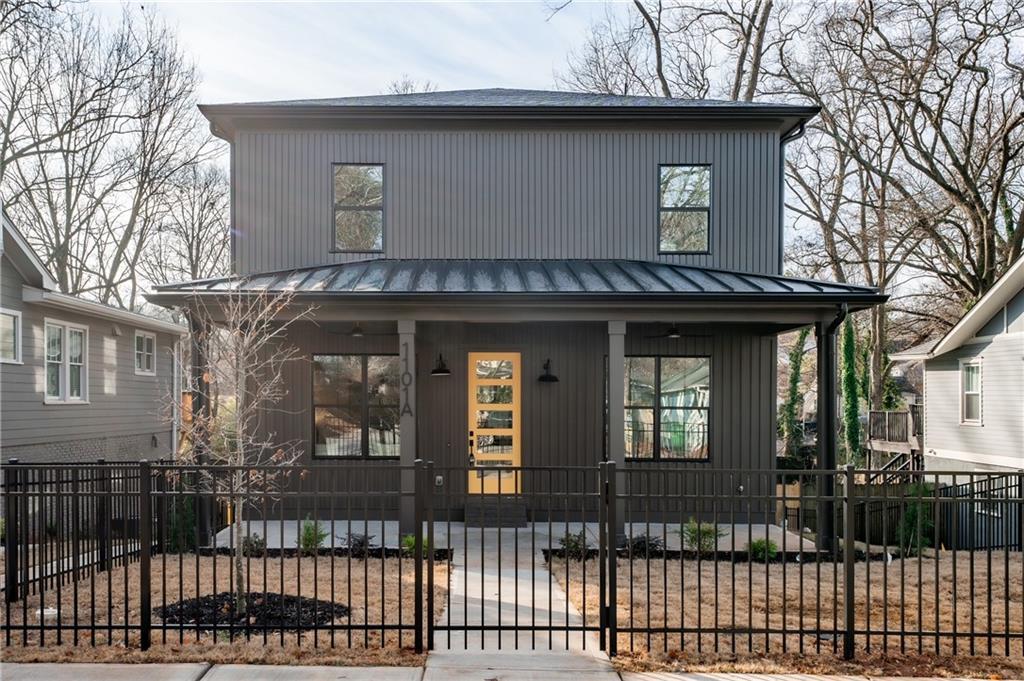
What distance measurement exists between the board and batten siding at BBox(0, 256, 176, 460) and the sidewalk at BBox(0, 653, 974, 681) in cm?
567

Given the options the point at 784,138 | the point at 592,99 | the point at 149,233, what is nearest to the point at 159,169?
the point at 149,233

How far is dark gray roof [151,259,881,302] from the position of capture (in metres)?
9.91

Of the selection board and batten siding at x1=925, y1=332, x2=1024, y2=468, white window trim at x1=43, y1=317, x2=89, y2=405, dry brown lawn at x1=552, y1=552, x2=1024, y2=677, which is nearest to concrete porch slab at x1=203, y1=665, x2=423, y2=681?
dry brown lawn at x1=552, y1=552, x2=1024, y2=677

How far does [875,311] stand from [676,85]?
11.4m

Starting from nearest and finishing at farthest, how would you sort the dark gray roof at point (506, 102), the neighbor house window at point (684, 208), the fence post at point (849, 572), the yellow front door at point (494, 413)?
the fence post at point (849, 572)
the yellow front door at point (494, 413)
the dark gray roof at point (506, 102)
the neighbor house window at point (684, 208)

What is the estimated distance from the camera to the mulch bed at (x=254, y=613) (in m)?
6.09

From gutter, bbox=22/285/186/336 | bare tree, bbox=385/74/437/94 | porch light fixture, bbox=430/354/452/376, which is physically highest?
bare tree, bbox=385/74/437/94

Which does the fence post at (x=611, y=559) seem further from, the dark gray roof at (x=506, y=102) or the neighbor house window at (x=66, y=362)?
the neighbor house window at (x=66, y=362)

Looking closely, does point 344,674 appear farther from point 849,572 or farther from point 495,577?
point 849,572

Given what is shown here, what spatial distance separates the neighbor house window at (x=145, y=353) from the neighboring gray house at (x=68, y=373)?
0.09 ft

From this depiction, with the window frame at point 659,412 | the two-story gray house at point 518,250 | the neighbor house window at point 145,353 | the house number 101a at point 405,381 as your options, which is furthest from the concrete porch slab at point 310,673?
the neighbor house window at point 145,353

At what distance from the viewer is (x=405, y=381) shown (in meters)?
10.3

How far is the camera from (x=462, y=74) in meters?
21.7

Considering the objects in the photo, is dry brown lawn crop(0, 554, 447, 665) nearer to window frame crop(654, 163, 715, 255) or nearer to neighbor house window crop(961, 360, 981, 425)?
window frame crop(654, 163, 715, 255)
